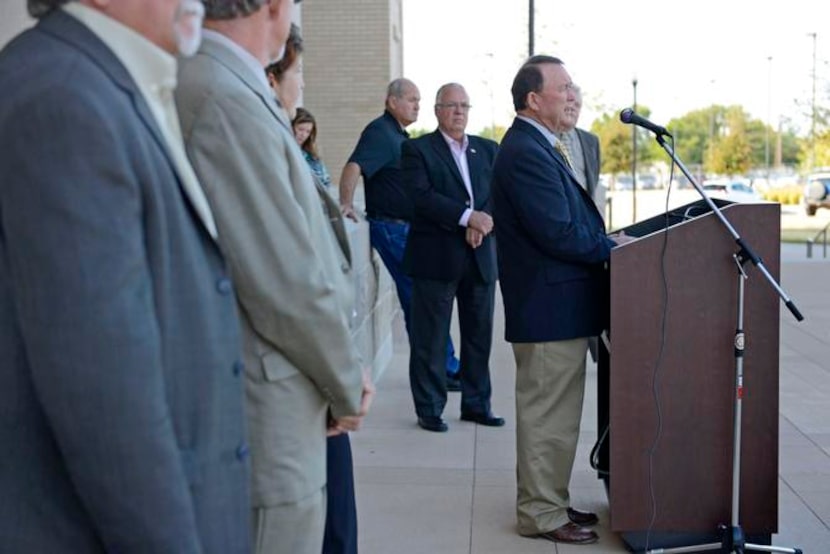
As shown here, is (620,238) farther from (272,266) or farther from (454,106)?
(272,266)

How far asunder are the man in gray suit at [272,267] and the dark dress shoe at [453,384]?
5.71 m

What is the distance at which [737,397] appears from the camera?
4535mm

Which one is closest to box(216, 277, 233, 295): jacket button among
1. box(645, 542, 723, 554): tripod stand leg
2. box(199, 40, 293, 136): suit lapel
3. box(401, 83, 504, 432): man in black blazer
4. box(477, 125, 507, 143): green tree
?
box(199, 40, 293, 136): suit lapel

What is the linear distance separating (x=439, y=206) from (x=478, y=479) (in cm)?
171

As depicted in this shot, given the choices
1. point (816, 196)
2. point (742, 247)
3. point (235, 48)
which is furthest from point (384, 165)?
point (816, 196)

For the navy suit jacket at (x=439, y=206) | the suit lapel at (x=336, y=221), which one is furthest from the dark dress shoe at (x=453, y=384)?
the suit lapel at (x=336, y=221)

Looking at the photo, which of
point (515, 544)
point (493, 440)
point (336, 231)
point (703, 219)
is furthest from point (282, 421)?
point (493, 440)

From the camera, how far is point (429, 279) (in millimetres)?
7070

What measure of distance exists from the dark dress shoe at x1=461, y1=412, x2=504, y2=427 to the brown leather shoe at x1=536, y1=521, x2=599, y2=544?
2187 millimetres

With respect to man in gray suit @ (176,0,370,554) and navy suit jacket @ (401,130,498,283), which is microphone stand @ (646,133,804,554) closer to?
man in gray suit @ (176,0,370,554)

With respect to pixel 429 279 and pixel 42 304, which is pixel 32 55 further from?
pixel 429 279

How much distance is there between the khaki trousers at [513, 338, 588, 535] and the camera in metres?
4.91

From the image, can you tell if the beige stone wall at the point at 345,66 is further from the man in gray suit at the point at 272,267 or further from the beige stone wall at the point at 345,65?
the man in gray suit at the point at 272,267

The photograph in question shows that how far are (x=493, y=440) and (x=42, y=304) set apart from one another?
5.33 m
